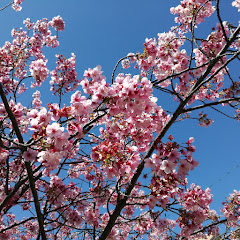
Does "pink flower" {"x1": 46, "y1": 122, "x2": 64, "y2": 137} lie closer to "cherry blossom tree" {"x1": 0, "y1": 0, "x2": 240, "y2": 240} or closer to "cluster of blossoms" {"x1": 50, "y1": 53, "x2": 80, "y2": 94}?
"cherry blossom tree" {"x1": 0, "y1": 0, "x2": 240, "y2": 240}

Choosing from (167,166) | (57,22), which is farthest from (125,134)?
(57,22)

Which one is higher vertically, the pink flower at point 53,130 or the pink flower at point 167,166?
the pink flower at point 167,166

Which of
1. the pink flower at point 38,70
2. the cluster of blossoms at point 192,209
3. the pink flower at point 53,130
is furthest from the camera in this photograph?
the pink flower at point 38,70

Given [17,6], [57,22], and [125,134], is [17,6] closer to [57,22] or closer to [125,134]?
[57,22]

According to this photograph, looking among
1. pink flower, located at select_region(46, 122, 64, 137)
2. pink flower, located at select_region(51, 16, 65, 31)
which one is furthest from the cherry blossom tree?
pink flower, located at select_region(51, 16, 65, 31)

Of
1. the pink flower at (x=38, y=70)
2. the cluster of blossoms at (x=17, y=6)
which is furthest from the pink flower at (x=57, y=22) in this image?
the pink flower at (x=38, y=70)

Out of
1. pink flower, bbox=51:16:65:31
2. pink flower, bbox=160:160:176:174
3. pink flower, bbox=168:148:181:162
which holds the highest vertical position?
pink flower, bbox=51:16:65:31

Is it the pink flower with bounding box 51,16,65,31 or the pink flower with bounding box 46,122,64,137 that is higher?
the pink flower with bounding box 51,16,65,31

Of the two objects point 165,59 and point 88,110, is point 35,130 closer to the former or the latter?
point 88,110

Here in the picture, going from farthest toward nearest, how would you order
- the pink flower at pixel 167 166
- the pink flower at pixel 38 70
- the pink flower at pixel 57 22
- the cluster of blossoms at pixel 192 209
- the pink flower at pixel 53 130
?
the pink flower at pixel 57 22, the pink flower at pixel 38 70, the cluster of blossoms at pixel 192 209, the pink flower at pixel 167 166, the pink flower at pixel 53 130

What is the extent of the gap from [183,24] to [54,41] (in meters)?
4.91

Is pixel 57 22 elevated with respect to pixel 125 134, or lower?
elevated

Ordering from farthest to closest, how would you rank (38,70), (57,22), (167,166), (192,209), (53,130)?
(57,22) → (38,70) → (192,209) → (167,166) → (53,130)

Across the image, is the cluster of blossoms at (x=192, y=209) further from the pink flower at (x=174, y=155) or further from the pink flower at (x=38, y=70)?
the pink flower at (x=38, y=70)
